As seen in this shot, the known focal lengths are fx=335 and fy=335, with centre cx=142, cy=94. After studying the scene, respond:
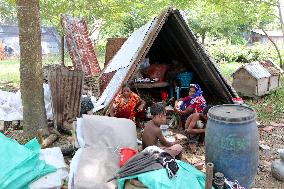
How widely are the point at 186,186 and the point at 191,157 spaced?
7.81 ft

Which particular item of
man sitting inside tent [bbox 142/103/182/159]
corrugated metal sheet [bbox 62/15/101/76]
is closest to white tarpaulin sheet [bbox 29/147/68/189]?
man sitting inside tent [bbox 142/103/182/159]

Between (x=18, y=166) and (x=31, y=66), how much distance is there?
2.51 m

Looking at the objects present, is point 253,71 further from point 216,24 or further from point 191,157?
point 216,24

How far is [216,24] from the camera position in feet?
84.9

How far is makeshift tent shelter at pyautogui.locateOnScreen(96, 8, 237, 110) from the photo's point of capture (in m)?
6.51

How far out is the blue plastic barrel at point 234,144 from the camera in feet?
13.9

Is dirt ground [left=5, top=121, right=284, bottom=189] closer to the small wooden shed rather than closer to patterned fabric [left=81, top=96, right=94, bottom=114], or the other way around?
patterned fabric [left=81, top=96, right=94, bottom=114]

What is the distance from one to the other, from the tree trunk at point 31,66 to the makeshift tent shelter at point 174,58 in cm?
122

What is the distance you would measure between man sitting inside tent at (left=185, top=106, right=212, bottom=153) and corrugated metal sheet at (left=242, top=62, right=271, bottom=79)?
418cm

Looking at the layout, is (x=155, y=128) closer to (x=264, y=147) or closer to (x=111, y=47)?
(x=264, y=147)

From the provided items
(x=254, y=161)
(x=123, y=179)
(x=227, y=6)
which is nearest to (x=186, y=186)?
(x=123, y=179)

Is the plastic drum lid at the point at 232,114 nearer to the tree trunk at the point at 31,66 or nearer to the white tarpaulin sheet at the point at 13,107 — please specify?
the tree trunk at the point at 31,66

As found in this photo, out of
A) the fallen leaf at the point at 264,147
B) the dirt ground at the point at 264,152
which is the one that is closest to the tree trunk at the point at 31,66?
the dirt ground at the point at 264,152

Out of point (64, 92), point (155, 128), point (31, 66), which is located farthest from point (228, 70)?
point (155, 128)
